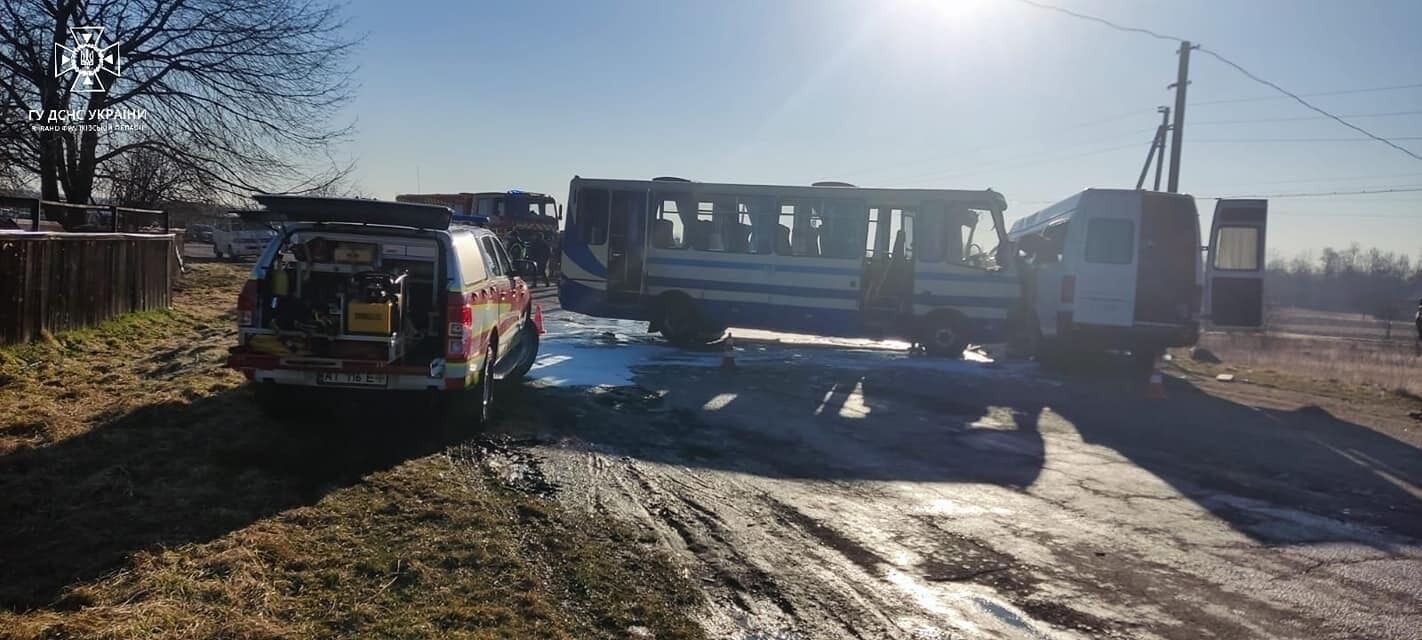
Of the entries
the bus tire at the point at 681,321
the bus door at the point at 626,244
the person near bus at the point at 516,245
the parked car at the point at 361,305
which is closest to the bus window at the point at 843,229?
the bus tire at the point at 681,321

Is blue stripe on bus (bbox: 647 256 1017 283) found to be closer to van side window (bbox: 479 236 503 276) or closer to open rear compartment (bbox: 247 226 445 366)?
van side window (bbox: 479 236 503 276)

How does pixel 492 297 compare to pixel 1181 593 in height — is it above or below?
above

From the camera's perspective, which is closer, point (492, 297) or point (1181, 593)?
point (1181, 593)

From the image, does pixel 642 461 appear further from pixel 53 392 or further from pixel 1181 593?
pixel 53 392

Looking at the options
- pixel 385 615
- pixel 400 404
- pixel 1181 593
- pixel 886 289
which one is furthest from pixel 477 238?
pixel 886 289

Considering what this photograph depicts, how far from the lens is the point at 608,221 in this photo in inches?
667

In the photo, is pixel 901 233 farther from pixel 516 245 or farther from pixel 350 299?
pixel 516 245

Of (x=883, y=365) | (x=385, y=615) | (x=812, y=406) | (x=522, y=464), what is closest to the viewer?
(x=385, y=615)

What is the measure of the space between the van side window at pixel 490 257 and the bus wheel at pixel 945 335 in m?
8.75

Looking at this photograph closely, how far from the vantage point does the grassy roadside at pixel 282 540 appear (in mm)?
4070

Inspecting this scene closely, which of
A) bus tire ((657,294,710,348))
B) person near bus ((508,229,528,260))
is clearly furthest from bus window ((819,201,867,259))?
person near bus ((508,229,528,260))

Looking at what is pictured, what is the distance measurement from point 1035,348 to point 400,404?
11960 millimetres

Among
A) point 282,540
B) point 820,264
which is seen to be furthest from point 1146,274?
point 282,540

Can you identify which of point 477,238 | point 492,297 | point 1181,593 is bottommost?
point 1181,593
